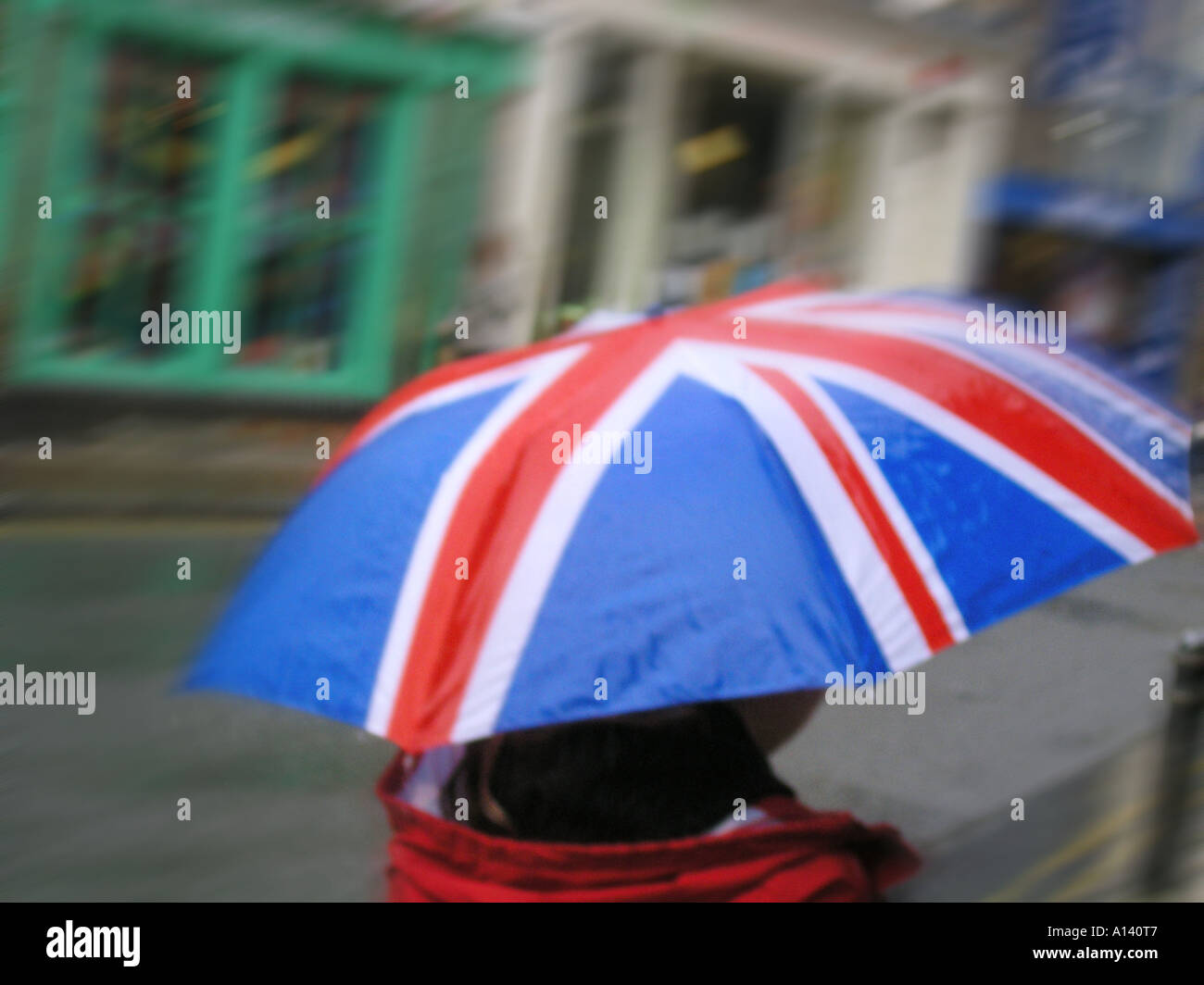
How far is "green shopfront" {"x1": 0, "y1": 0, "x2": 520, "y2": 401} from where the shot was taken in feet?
31.3

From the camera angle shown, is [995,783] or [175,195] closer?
[995,783]

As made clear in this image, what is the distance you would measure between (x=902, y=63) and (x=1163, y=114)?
408cm

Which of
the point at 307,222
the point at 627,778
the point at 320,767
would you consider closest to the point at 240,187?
the point at 307,222

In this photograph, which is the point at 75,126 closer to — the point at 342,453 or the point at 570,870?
the point at 342,453

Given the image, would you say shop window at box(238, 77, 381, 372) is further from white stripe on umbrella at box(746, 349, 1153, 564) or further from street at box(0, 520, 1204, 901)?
white stripe on umbrella at box(746, 349, 1153, 564)

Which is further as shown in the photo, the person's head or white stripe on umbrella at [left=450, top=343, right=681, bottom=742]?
the person's head

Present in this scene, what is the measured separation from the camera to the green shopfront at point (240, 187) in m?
9.53

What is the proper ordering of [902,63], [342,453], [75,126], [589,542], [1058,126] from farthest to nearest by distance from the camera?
1. [1058,126]
2. [902,63]
3. [75,126]
4. [342,453]
5. [589,542]

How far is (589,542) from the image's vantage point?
70.6 inches

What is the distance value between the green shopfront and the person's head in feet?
28.6

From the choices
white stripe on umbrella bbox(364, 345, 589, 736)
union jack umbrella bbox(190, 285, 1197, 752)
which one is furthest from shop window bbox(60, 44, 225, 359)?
white stripe on umbrella bbox(364, 345, 589, 736)

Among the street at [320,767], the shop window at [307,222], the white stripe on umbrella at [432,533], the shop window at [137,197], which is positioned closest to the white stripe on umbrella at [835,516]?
the white stripe on umbrella at [432,533]

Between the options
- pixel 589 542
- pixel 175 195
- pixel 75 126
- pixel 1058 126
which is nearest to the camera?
pixel 589 542
